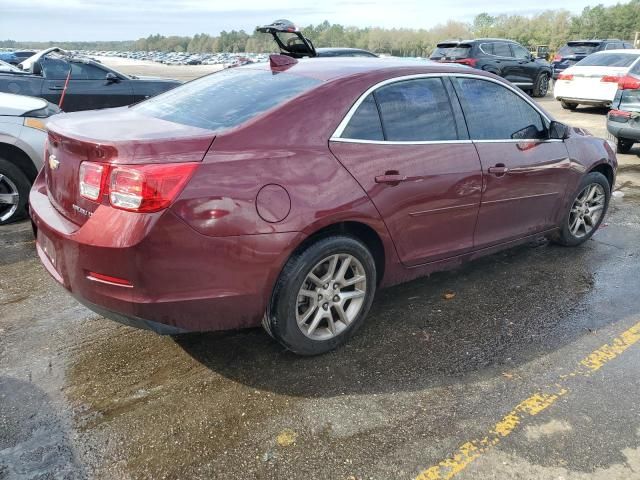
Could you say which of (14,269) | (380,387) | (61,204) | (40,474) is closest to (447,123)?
(380,387)

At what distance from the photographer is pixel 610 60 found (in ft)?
44.2

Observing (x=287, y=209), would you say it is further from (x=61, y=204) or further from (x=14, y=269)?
(x=14, y=269)

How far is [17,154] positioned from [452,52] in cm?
1371

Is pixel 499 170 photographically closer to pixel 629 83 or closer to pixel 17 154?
pixel 17 154

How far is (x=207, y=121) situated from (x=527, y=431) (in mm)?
2251

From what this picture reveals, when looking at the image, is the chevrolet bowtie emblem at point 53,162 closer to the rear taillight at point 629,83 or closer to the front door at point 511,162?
the front door at point 511,162

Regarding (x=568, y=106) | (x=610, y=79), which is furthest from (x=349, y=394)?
(x=568, y=106)

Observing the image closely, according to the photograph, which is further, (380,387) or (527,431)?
(380,387)

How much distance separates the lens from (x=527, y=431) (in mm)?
2564

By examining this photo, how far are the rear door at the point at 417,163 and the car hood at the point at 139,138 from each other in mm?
771

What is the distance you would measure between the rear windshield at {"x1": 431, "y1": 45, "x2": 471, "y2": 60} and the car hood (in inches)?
570

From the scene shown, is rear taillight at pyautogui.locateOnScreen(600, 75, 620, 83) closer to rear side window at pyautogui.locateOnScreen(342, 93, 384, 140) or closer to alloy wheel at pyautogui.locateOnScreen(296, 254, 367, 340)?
rear side window at pyautogui.locateOnScreen(342, 93, 384, 140)

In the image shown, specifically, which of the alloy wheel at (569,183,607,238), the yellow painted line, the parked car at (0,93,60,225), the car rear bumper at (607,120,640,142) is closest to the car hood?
the yellow painted line

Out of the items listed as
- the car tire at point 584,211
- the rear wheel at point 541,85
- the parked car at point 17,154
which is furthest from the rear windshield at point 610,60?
the parked car at point 17,154
